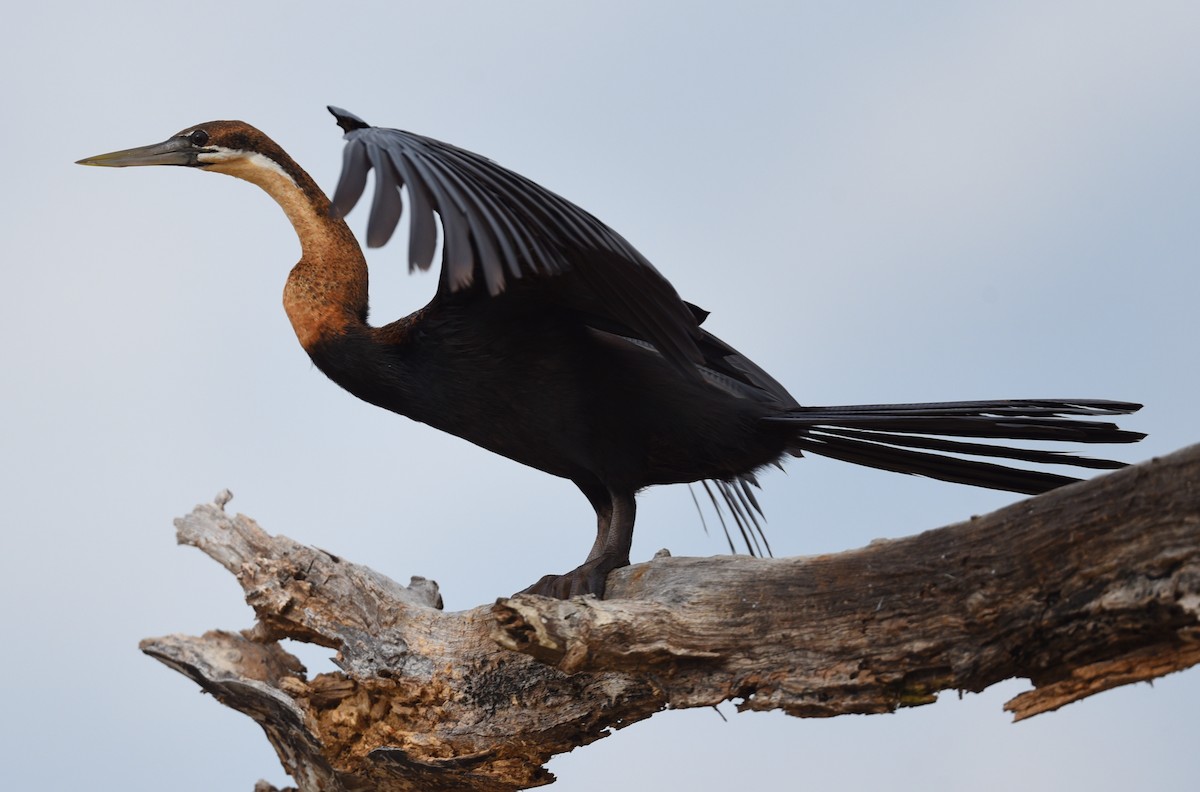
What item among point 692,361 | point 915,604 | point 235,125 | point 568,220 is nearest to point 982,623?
point 915,604

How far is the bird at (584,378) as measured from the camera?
2.56 meters

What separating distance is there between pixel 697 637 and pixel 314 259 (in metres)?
1.34

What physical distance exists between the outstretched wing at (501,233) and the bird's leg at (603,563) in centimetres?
39

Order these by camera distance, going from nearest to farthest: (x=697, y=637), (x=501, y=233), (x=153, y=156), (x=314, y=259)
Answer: (x=501, y=233) < (x=697, y=637) < (x=314, y=259) < (x=153, y=156)

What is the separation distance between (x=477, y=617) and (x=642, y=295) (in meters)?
0.86

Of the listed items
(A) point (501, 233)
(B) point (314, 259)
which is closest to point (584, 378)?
(A) point (501, 233)

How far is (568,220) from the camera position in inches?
95.5

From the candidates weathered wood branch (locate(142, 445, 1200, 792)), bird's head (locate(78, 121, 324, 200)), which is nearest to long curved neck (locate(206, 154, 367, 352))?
bird's head (locate(78, 121, 324, 200))

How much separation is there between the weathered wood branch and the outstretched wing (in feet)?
1.89

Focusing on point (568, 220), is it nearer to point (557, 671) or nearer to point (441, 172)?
point (441, 172)

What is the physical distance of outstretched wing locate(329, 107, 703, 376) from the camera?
2086mm

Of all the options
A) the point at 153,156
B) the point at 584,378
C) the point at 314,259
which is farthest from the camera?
the point at 153,156

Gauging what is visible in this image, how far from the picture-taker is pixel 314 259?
10.1 ft

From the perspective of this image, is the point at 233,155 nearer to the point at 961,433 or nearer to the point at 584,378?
the point at 584,378
